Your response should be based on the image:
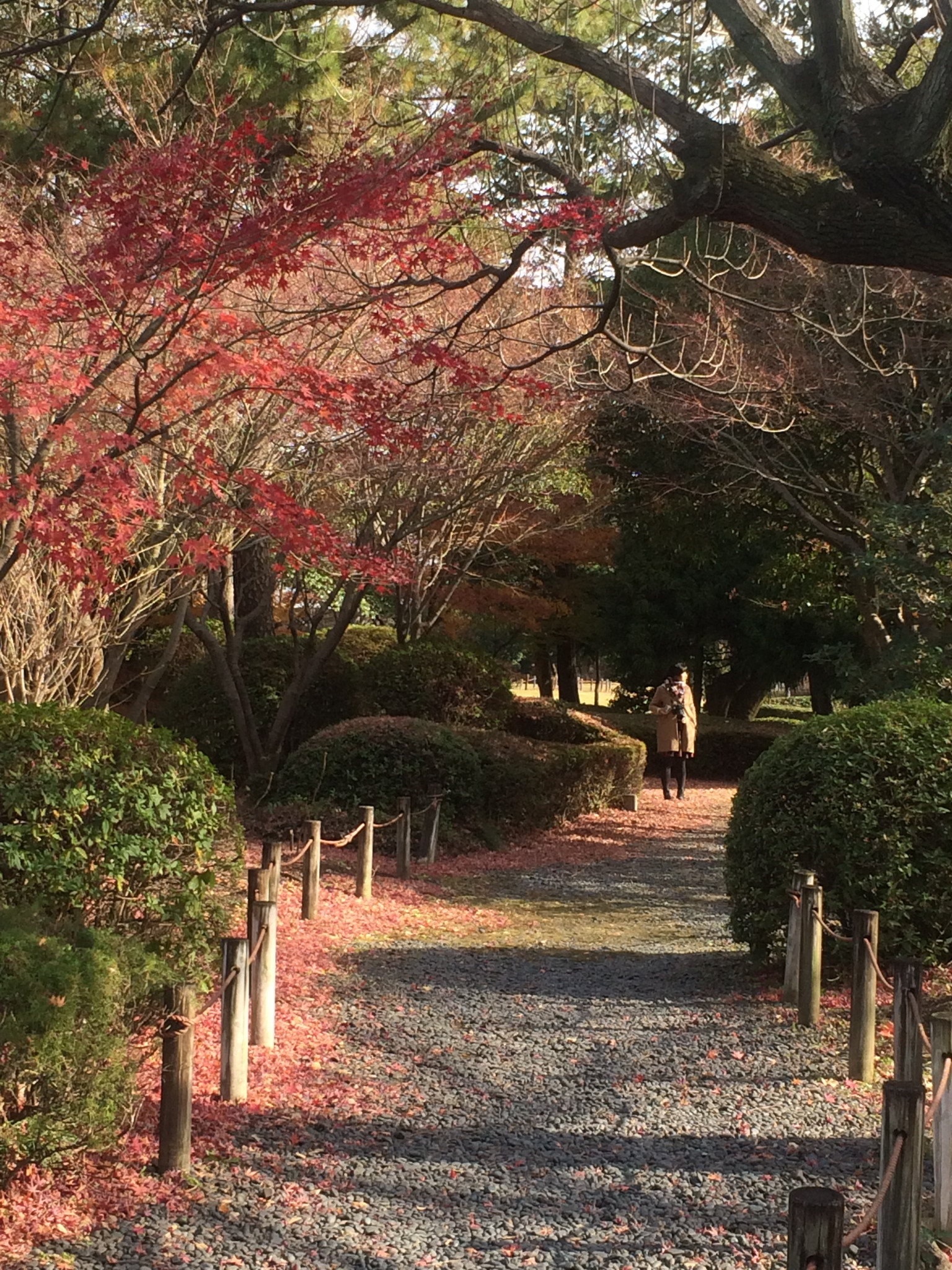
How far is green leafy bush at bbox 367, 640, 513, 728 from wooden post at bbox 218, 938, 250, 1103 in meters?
9.56

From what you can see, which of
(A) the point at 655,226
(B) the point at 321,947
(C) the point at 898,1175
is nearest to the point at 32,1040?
(C) the point at 898,1175

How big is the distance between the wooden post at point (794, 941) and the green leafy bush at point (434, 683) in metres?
8.19

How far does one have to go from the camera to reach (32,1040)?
358cm

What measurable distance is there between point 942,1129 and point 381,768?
8.22 metres

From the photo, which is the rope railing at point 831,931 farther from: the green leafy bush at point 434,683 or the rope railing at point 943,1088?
the green leafy bush at point 434,683

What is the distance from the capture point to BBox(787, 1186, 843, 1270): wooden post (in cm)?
239

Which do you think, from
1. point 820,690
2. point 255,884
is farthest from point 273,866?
point 820,690

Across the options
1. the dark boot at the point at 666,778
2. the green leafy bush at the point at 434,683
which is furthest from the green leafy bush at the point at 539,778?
the dark boot at the point at 666,778

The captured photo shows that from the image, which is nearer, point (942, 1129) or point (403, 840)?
point (942, 1129)

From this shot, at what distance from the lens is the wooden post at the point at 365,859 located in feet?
30.3

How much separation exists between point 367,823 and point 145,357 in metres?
4.57

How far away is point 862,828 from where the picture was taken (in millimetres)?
6434

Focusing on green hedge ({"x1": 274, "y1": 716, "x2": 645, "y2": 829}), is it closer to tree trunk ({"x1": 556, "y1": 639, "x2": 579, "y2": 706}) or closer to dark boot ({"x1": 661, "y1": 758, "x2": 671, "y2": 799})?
dark boot ({"x1": 661, "y1": 758, "x2": 671, "y2": 799})

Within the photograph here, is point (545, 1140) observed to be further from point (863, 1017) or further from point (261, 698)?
point (261, 698)
